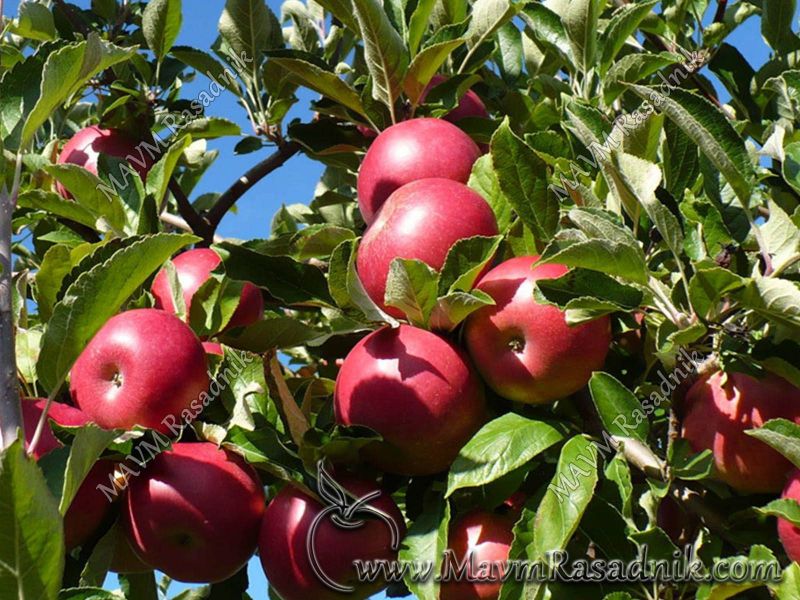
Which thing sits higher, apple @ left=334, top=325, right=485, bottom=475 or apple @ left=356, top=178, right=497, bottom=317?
apple @ left=356, top=178, right=497, bottom=317

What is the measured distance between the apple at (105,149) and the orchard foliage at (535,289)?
8cm

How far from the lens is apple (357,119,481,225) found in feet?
5.30

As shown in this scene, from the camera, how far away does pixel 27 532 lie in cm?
80

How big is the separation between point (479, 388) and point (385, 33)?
71cm

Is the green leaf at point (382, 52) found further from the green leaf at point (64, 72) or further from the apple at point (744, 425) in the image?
the apple at point (744, 425)

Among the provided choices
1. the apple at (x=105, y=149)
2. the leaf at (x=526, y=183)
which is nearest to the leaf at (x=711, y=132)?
the leaf at (x=526, y=183)

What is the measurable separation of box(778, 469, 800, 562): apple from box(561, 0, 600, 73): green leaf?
38.0 inches

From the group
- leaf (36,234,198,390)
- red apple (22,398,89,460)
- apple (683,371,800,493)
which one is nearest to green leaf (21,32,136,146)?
leaf (36,234,198,390)

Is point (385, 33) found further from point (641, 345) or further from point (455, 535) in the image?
point (455, 535)

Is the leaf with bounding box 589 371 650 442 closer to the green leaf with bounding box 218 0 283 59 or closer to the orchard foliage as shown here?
the orchard foliage

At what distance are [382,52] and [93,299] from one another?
0.80 meters

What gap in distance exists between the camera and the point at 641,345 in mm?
1618

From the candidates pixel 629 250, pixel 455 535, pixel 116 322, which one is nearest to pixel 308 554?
pixel 455 535

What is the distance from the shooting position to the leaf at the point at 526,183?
4.78 feet
